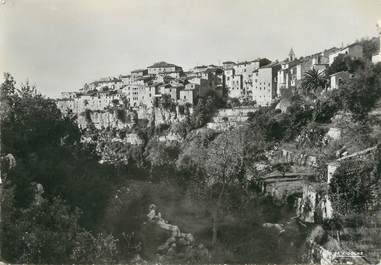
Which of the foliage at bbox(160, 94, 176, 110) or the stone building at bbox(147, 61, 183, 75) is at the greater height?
the stone building at bbox(147, 61, 183, 75)

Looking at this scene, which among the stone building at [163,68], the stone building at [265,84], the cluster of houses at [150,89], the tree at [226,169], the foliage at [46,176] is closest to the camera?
the foliage at [46,176]

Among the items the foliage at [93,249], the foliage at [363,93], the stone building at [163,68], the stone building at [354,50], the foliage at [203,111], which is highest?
the stone building at [163,68]

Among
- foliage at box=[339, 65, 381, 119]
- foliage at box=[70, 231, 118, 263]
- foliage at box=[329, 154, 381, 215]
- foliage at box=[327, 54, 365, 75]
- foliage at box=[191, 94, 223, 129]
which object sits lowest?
foliage at box=[70, 231, 118, 263]

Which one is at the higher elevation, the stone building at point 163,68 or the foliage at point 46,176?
the stone building at point 163,68

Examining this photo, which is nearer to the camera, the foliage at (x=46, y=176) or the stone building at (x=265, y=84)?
the foliage at (x=46, y=176)

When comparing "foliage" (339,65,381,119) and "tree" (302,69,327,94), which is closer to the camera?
"foliage" (339,65,381,119)

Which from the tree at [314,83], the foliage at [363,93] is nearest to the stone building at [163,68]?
the tree at [314,83]

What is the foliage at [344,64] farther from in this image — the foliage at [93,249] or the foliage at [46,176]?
the foliage at [93,249]

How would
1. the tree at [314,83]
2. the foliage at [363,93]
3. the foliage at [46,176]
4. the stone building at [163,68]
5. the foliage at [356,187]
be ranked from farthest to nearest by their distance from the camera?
the stone building at [163,68] < the tree at [314,83] < the foliage at [363,93] < the foliage at [356,187] < the foliage at [46,176]

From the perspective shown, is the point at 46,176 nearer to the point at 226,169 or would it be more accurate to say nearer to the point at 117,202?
the point at 117,202

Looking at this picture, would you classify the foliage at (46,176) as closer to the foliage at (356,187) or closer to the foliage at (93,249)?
the foliage at (93,249)

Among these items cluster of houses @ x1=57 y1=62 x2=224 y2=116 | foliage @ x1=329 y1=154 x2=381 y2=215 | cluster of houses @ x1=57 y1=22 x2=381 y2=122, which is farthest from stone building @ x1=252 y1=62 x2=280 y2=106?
foliage @ x1=329 y1=154 x2=381 y2=215

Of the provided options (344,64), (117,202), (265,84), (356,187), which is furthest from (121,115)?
(356,187)

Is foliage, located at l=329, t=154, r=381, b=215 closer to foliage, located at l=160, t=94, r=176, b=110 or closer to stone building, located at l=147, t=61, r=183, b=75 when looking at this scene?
foliage, located at l=160, t=94, r=176, b=110
